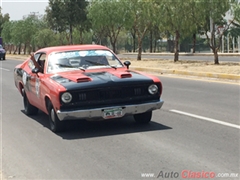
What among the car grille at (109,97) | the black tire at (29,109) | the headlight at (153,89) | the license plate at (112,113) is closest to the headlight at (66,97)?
the car grille at (109,97)

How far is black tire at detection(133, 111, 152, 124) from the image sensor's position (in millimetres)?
8672

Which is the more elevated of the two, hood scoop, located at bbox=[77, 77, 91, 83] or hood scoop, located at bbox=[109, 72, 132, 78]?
hood scoop, located at bbox=[109, 72, 132, 78]

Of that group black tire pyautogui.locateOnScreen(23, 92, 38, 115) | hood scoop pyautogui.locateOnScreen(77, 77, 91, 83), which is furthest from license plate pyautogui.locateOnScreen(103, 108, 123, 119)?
black tire pyautogui.locateOnScreen(23, 92, 38, 115)

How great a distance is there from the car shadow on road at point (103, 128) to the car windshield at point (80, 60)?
1091 mm

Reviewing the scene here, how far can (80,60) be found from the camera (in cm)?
913

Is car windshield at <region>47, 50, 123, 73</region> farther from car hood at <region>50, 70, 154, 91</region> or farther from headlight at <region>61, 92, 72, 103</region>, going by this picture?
headlight at <region>61, 92, 72, 103</region>

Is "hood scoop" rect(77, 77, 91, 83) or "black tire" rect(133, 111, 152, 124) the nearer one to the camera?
"hood scoop" rect(77, 77, 91, 83)

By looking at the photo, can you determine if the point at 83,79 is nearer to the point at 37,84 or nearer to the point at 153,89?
the point at 153,89

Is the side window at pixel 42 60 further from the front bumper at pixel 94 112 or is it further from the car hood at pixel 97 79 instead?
the front bumper at pixel 94 112

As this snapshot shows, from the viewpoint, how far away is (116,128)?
8469 mm

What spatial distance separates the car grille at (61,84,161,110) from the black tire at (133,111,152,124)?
55cm

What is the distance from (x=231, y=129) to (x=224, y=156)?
1825 millimetres

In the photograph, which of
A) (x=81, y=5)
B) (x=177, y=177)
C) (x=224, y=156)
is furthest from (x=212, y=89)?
(x=81, y=5)

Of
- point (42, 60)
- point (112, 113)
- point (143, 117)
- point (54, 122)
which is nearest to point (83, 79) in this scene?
point (112, 113)
